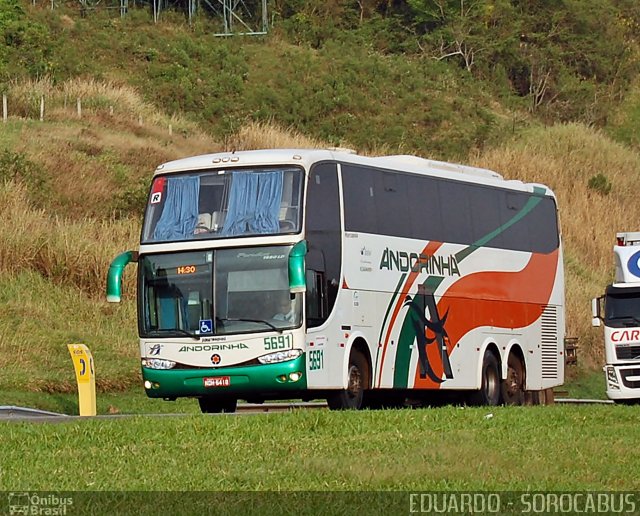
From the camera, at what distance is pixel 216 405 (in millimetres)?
25328

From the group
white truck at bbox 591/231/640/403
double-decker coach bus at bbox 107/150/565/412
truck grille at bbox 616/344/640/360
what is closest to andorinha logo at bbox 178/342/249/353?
double-decker coach bus at bbox 107/150/565/412

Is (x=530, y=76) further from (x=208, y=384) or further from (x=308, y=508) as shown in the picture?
(x=308, y=508)

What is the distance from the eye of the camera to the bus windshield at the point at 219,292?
75.3 feet

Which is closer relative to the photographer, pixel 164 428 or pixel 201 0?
pixel 164 428

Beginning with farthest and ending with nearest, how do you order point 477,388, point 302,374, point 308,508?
1. point 477,388
2. point 302,374
3. point 308,508

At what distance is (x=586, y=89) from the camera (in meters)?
94.0

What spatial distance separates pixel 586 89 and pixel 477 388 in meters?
68.9

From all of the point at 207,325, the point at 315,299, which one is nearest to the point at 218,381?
the point at 207,325

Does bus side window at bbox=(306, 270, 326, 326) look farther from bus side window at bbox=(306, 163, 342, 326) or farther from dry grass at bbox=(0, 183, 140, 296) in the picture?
dry grass at bbox=(0, 183, 140, 296)

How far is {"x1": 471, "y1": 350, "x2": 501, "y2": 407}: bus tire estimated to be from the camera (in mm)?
28016

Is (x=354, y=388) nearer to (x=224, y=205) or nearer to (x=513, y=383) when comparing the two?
(x=224, y=205)

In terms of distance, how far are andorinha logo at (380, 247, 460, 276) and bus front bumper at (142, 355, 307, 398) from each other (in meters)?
3.05

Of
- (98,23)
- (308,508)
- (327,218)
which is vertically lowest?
(308,508)

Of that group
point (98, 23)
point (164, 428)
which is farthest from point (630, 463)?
point (98, 23)
